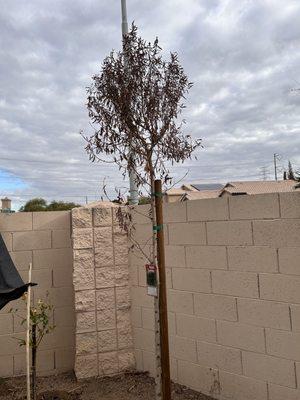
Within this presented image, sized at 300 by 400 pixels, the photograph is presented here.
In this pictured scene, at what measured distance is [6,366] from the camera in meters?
5.64

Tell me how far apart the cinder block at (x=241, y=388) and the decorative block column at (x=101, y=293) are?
154cm

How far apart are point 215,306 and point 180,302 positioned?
52cm

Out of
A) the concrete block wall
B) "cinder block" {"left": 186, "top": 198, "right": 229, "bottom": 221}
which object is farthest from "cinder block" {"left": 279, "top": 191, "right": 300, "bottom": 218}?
"cinder block" {"left": 186, "top": 198, "right": 229, "bottom": 221}

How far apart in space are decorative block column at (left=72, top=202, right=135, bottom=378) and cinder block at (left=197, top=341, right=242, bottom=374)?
1261 millimetres

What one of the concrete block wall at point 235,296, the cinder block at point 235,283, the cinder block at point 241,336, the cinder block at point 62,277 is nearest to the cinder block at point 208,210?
the concrete block wall at point 235,296

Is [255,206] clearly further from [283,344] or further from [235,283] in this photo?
[283,344]

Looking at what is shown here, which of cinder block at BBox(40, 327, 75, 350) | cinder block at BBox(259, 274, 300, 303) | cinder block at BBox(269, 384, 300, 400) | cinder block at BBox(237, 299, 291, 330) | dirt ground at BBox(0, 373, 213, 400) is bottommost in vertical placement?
dirt ground at BBox(0, 373, 213, 400)

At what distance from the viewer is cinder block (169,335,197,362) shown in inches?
189

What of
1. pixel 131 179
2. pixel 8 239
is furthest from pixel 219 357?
pixel 8 239

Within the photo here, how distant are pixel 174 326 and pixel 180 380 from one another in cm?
57

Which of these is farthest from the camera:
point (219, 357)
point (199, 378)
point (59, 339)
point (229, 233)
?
point (59, 339)

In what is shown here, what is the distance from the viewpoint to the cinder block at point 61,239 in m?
5.95

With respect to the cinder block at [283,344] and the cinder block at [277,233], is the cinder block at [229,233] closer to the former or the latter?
the cinder block at [277,233]

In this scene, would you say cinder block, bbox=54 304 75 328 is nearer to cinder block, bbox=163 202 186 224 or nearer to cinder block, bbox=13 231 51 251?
cinder block, bbox=13 231 51 251
